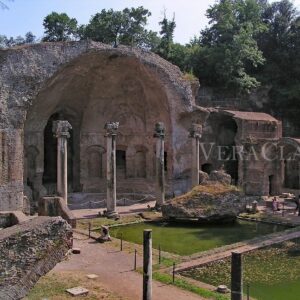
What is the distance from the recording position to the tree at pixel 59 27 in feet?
190

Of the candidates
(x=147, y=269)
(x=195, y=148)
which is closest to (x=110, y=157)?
(x=195, y=148)

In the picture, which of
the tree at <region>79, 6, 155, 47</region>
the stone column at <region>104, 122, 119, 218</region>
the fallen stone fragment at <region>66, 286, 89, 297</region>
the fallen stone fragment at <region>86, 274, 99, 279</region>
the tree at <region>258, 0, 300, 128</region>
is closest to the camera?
the fallen stone fragment at <region>66, 286, 89, 297</region>

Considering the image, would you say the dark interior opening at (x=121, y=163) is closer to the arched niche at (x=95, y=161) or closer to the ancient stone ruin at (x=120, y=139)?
the ancient stone ruin at (x=120, y=139)

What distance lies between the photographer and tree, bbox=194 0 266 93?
44.7 meters

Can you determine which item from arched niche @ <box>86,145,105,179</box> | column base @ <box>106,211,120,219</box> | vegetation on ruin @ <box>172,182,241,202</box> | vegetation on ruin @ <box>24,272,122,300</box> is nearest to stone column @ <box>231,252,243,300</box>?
vegetation on ruin @ <box>24,272,122,300</box>

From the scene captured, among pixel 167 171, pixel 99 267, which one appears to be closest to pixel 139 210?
pixel 167 171

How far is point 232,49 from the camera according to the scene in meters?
45.4

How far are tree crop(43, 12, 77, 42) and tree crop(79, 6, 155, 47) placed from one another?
8.02ft

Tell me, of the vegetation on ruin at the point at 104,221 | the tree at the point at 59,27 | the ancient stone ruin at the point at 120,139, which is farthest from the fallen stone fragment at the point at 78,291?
the tree at the point at 59,27

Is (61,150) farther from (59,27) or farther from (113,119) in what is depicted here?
(59,27)

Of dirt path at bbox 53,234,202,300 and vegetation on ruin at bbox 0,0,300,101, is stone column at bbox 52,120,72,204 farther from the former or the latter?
vegetation on ruin at bbox 0,0,300,101

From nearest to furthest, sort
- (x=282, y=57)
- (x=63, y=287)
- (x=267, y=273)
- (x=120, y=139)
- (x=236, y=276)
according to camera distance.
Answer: (x=236, y=276) → (x=63, y=287) → (x=267, y=273) → (x=120, y=139) → (x=282, y=57)

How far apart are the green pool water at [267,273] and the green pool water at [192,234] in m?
2.31

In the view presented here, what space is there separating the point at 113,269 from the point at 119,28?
43752mm
